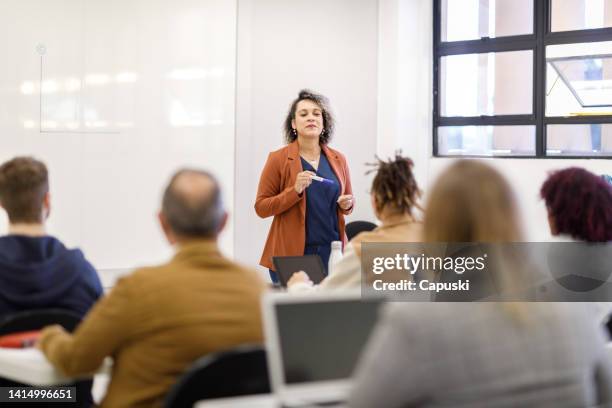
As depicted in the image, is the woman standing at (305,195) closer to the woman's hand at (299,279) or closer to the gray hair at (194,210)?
the woman's hand at (299,279)

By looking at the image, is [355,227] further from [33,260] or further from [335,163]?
[33,260]

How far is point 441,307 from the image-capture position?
64.9 inches

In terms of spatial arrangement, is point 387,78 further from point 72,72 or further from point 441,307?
point 441,307

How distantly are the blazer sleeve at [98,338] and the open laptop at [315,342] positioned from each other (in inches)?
15.9

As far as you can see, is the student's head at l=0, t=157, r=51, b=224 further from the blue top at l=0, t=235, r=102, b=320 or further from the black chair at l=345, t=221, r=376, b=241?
the black chair at l=345, t=221, r=376, b=241

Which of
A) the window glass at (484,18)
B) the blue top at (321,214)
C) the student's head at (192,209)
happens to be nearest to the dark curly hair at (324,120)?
the blue top at (321,214)

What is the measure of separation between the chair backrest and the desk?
0.09 metres

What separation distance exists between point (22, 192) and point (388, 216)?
4.38ft

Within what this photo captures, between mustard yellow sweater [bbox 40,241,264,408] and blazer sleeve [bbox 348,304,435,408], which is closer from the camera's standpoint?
blazer sleeve [bbox 348,304,435,408]

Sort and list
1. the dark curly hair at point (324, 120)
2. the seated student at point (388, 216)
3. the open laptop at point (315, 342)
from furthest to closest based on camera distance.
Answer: the dark curly hair at point (324, 120) → the seated student at point (388, 216) → the open laptop at point (315, 342)

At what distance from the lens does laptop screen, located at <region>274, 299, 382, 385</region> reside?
1854 millimetres

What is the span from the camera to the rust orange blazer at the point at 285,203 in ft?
14.7

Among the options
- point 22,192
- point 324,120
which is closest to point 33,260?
point 22,192

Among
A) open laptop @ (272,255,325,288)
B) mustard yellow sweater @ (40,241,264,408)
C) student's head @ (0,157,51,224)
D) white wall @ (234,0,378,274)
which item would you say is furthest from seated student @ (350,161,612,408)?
white wall @ (234,0,378,274)
